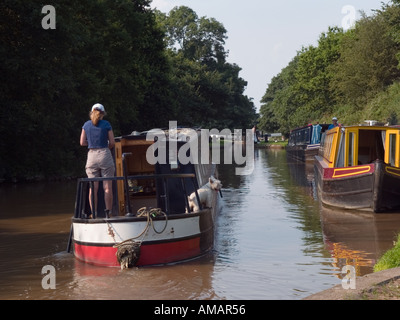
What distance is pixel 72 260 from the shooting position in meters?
10.7

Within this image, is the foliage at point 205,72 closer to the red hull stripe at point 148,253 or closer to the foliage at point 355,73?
the foliage at point 355,73

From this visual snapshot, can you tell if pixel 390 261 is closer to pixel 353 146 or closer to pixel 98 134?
pixel 98 134

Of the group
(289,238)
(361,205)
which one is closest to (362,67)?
(361,205)

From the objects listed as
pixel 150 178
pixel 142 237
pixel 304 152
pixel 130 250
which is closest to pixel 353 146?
pixel 150 178

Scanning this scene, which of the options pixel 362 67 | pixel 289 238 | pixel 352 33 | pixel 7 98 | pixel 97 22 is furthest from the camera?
pixel 352 33

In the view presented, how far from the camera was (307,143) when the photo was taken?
38.3m

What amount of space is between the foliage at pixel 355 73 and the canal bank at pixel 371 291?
30429 millimetres

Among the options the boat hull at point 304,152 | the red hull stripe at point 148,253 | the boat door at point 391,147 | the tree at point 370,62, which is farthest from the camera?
the tree at point 370,62

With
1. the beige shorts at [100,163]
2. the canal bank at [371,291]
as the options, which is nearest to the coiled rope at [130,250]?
the beige shorts at [100,163]

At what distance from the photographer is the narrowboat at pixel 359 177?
15.2 metres

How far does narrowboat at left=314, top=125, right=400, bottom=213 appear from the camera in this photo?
49.9 ft

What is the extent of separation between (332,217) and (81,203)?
22.7 feet

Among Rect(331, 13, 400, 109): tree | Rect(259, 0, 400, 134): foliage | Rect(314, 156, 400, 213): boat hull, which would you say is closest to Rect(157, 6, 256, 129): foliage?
Rect(259, 0, 400, 134): foliage

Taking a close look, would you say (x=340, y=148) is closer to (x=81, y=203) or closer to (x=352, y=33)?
(x=81, y=203)
